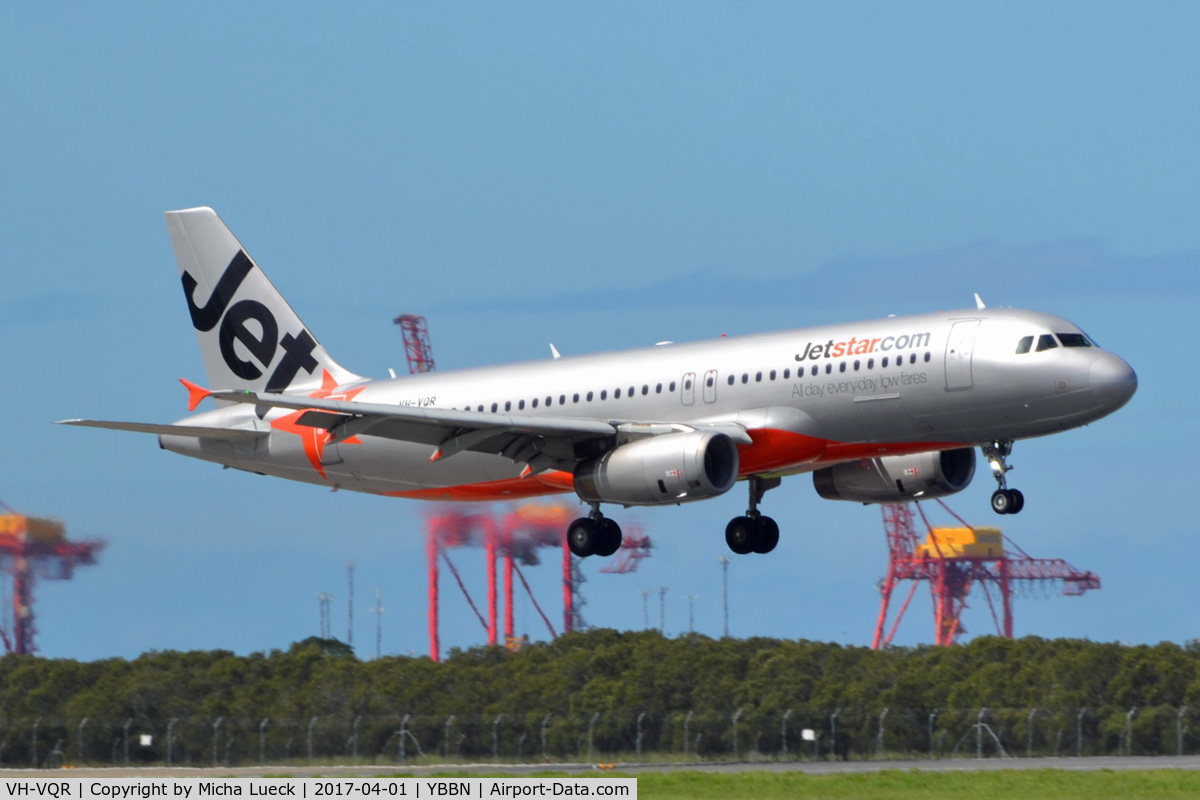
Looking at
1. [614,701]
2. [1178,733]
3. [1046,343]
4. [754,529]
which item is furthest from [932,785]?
[614,701]

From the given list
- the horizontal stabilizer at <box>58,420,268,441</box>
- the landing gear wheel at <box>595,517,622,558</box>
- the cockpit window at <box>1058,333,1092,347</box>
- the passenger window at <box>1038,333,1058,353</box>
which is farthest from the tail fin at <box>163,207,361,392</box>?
the cockpit window at <box>1058,333,1092,347</box>

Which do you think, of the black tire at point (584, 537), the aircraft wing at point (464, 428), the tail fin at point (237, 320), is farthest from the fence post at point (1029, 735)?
the tail fin at point (237, 320)

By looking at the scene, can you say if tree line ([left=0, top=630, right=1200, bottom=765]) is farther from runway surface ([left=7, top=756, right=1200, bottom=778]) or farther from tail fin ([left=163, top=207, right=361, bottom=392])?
tail fin ([left=163, top=207, right=361, bottom=392])

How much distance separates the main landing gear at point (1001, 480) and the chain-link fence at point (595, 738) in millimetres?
21412

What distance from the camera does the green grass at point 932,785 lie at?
4622cm

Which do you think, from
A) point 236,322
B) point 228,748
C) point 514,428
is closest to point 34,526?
point 228,748

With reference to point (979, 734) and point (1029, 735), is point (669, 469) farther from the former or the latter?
point (1029, 735)

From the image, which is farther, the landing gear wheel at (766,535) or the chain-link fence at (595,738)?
the chain-link fence at (595,738)

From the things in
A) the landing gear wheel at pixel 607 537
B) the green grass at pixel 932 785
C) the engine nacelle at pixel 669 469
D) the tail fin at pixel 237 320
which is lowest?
the green grass at pixel 932 785

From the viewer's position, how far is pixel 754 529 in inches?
2159

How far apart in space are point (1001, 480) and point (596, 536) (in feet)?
36.4

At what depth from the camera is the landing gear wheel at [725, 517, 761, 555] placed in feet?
180

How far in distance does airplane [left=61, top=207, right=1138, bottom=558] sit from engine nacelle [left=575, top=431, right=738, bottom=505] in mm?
41

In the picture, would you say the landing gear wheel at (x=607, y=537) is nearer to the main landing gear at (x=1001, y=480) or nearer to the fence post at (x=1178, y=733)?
the main landing gear at (x=1001, y=480)
